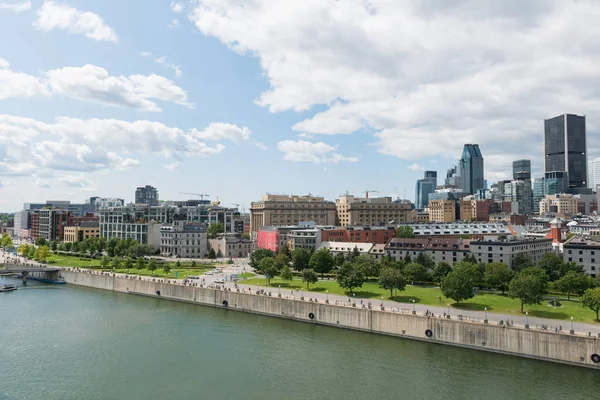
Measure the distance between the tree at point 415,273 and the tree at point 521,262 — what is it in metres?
20.8

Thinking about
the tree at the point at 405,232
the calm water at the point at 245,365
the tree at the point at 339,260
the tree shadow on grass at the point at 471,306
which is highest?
the tree at the point at 405,232

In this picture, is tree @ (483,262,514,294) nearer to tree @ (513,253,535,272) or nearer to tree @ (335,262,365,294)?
tree @ (513,253,535,272)

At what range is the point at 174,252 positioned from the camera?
516 feet

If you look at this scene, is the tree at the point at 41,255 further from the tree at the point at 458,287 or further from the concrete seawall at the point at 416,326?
the tree at the point at 458,287

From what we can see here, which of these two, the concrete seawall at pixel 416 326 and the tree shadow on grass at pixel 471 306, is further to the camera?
the tree shadow on grass at pixel 471 306

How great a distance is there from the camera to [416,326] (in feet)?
221

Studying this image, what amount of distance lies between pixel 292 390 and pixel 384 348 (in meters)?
18.8

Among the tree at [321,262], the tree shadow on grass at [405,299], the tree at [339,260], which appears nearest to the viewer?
the tree shadow on grass at [405,299]

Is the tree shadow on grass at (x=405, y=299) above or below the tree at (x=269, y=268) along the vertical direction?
below

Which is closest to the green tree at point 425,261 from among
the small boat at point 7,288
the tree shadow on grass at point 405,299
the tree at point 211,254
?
the tree shadow on grass at point 405,299

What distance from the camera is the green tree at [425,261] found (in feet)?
336

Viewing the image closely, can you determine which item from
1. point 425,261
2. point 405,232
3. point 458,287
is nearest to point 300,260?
point 425,261

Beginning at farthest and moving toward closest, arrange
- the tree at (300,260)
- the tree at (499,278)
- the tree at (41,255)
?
the tree at (41,255) → the tree at (300,260) → the tree at (499,278)

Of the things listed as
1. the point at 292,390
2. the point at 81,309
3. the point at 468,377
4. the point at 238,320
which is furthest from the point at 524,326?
the point at 81,309
